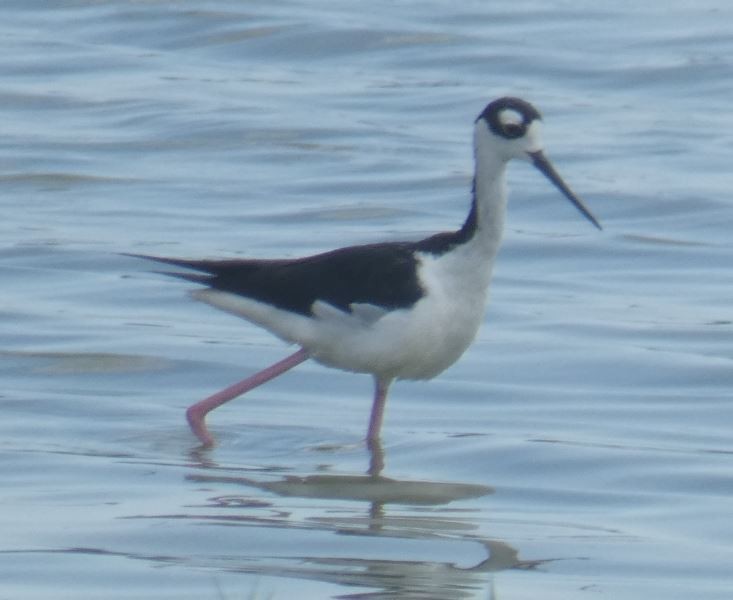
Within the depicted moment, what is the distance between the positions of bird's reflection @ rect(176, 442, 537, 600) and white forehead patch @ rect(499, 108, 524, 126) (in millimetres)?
1511

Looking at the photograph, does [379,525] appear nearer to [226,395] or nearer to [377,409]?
[377,409]

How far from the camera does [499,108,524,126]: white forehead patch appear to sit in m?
9.13

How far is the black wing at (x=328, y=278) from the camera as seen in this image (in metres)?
8.85

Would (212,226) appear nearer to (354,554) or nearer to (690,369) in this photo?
(690,369)

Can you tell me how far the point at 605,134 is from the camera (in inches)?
703

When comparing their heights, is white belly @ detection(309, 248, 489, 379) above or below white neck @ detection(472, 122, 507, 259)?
below

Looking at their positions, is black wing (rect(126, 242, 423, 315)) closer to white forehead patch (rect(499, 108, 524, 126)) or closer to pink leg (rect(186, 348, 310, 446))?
pink leg (rect(186, 348, 310, 446))

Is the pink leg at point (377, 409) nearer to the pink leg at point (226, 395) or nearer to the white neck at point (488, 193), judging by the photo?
the pink leg at point (226, 395)

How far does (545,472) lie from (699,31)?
1408cm

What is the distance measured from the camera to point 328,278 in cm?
917

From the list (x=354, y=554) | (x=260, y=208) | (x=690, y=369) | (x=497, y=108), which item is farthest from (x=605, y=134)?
(x=354, y=554)

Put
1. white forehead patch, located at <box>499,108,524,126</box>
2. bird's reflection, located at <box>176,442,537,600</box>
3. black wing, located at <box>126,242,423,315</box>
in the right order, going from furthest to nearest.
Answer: white forehead patch, located at <box>499,108,524,126</box> → black wing, located at <box>126,242,423,315</box> → bird's reflection, located at <box>176,442,537,600</box>

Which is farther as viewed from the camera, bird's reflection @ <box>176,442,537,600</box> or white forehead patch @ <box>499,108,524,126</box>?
white forehead patch @ <box>499,108,524,126</box>

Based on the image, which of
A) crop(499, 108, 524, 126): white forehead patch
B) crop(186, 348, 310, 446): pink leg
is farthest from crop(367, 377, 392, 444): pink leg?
crop(499, 108, 524, 126): white forehead patch
